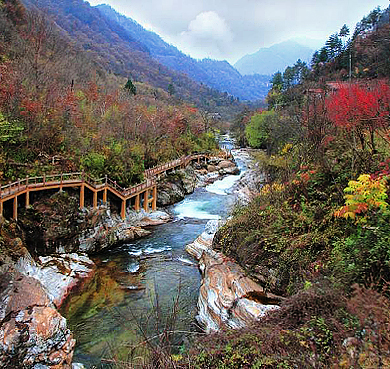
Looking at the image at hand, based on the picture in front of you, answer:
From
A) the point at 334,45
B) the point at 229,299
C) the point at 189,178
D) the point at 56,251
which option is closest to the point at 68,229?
the point at 56,251

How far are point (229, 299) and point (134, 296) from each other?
4501 mm

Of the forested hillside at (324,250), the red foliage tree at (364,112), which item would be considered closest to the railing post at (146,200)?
the forested hillside at (324,250)

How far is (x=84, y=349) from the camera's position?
31.8 feet

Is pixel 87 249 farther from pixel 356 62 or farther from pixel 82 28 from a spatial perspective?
pixel 82 28

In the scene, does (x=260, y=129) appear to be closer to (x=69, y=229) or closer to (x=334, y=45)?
(x=334, y=45)

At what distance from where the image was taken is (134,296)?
12625 mm

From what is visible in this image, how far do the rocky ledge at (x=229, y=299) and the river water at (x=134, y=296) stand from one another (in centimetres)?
82

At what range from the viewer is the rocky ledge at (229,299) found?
361 inches

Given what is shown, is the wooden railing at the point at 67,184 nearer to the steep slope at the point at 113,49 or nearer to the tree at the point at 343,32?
the tree at the point at 343,32

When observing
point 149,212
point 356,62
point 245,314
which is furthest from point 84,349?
point 356,62

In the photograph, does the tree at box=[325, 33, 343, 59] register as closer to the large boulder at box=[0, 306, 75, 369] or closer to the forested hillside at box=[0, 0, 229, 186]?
the forested hillside at box=[0, 0, 229, 186]

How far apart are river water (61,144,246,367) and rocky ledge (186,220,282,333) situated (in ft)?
2.71

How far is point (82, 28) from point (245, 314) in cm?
15869

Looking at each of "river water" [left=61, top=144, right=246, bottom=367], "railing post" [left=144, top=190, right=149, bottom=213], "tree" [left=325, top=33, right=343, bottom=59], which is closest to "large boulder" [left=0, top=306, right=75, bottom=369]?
"river water" [left=61, top=144, right=246, bottom=367]
